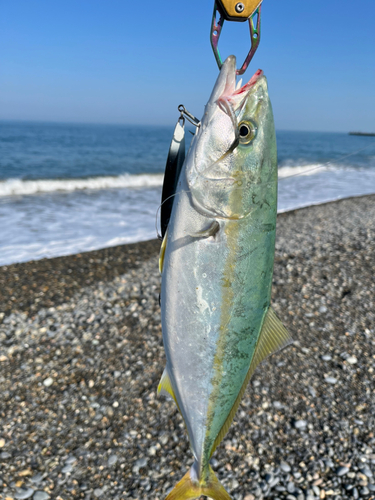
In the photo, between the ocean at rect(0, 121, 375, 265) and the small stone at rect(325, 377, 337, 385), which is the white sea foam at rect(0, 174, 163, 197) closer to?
the ocean at rect(0, 121, 375, 265)

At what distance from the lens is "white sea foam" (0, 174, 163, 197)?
48.7 ft

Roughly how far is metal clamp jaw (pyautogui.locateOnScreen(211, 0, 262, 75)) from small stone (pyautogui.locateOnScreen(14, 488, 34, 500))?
11.4ft

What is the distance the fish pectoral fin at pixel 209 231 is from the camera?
59.4 inches

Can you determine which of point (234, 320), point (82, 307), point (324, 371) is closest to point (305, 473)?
point (324, 371)

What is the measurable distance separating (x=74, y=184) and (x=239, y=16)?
15.9 meters

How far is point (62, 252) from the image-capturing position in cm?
768

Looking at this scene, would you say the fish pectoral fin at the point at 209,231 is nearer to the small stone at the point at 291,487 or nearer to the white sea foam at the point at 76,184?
the small stone at the point at 291,487

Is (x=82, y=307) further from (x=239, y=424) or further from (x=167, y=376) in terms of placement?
(x=167, y=376)

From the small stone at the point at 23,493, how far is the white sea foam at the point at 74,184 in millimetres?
12434

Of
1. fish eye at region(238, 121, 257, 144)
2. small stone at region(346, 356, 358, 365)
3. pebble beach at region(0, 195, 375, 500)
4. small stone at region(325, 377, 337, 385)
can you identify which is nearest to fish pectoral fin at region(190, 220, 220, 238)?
fish eye at region(238, 121, 257, 144)

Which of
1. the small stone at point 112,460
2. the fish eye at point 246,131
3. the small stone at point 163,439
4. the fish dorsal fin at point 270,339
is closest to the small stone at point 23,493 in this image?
the small stone at point 112,460

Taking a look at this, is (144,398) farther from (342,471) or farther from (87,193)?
(87,193)

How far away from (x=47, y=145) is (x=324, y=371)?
98.4ft

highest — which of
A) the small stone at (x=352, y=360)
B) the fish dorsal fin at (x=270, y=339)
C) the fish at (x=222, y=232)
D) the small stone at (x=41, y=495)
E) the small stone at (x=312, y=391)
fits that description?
the fish at (x=222, y=232)
